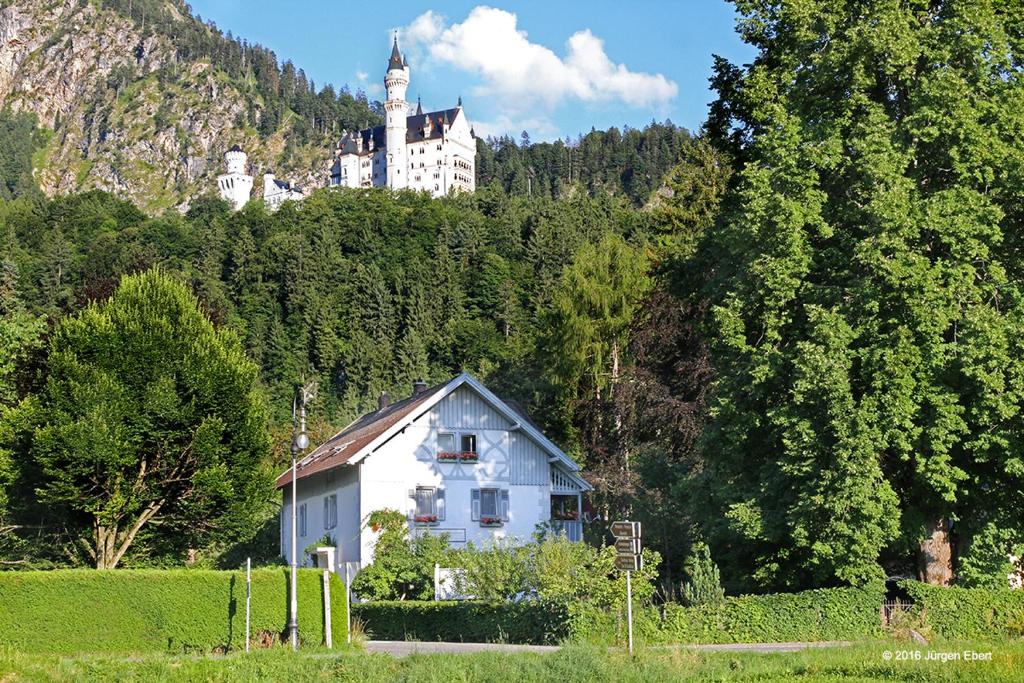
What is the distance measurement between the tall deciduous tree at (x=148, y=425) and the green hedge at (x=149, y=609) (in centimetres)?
925

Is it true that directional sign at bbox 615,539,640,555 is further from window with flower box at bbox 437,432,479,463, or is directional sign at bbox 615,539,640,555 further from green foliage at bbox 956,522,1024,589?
window with flower box at bbox 437,432,479,463

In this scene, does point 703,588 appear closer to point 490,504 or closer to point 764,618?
point 764,618

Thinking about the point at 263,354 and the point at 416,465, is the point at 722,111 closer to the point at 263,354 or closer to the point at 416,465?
the point at 416,465

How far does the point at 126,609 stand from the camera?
29859mm

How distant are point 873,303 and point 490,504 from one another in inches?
850

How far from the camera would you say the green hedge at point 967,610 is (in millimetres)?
27172

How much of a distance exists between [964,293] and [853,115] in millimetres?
5503

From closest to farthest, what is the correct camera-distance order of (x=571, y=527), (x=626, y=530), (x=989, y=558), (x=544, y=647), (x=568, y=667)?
(x=568, y=667) → (x=626, y=530) → (x=544, y=647) → (x=989, y=558) → (x=571, y=527)

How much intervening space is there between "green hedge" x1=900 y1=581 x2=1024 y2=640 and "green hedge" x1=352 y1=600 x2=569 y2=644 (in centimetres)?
760

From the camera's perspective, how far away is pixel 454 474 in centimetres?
4719

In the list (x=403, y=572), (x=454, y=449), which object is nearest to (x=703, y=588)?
(x=403, y=572)

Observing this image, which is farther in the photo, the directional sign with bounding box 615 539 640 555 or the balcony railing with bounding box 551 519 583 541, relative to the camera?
the balcony railing with bounding box 551 519 583 541

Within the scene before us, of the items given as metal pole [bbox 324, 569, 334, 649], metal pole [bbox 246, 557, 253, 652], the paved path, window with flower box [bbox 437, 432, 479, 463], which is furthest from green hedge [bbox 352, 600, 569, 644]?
window with flower box [bbox 437, 432, 479, 463]

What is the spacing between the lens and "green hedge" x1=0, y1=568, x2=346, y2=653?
95.8 feet
